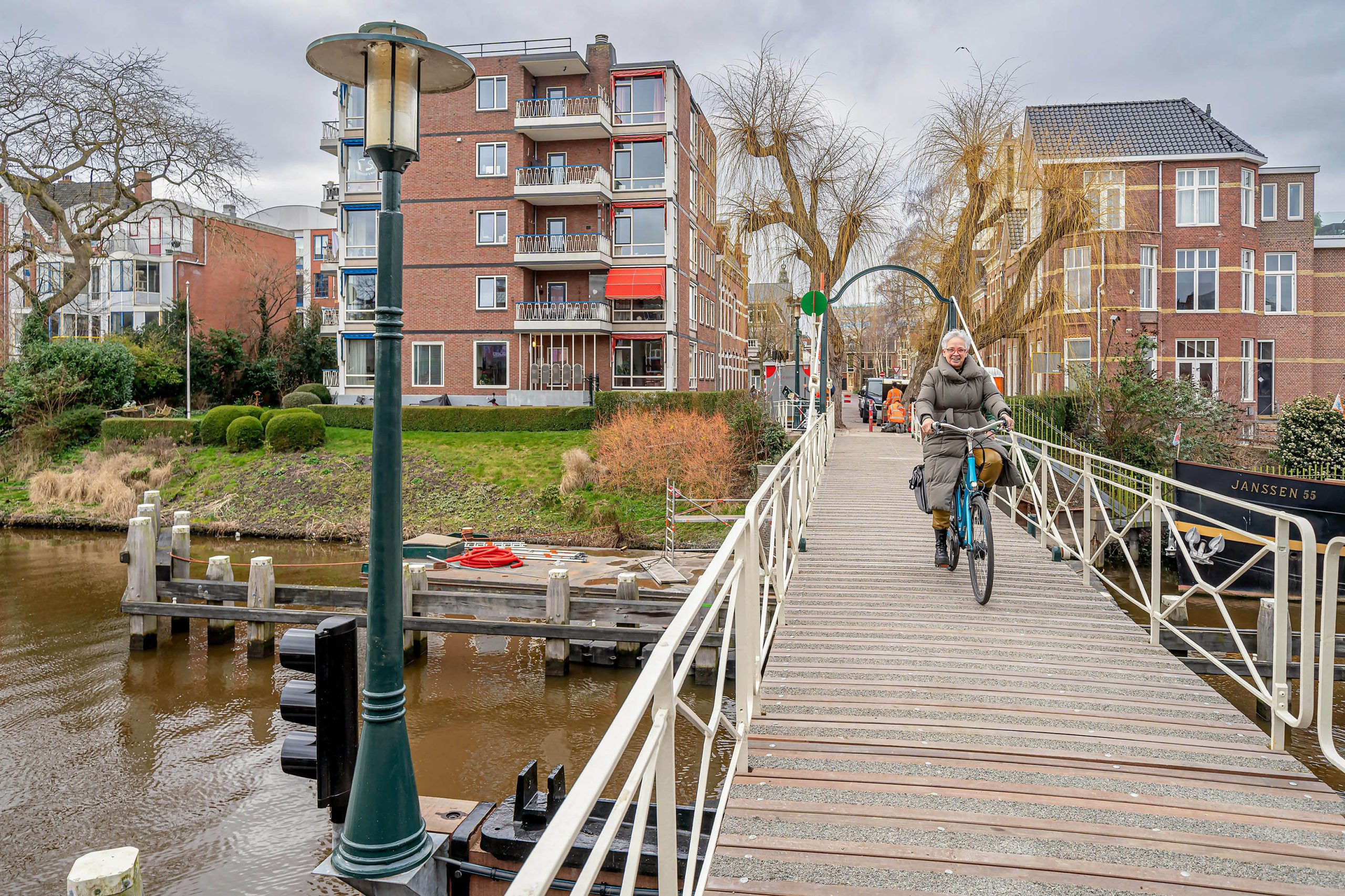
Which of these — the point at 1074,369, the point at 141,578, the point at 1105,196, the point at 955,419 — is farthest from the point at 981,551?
the point at 1105,196

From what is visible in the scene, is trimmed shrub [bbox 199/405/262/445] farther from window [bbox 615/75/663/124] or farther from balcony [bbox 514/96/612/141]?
window [bbox 615/75/663/124]

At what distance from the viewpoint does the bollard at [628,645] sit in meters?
12.1

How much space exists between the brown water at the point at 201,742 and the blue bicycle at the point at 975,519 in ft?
12.2

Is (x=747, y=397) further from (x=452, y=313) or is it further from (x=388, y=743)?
Result: (x=388, y=743)

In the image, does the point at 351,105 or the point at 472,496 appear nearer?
the point at 472,496

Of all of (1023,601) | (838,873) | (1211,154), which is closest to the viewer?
(838,873)

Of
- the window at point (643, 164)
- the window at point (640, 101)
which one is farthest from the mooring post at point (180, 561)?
the window at point (640, 101)

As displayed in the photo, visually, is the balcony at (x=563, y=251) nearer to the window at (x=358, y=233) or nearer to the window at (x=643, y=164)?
the window at (x=643, y=164)

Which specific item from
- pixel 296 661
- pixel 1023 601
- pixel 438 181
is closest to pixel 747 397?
pixel 438 181

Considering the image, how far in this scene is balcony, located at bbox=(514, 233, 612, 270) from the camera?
33656 millimetres

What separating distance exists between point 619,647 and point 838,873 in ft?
31.5

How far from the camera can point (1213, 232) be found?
3250 centimetres

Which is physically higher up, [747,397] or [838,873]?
[747,397]

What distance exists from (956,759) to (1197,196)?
35.3m
